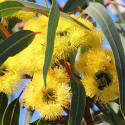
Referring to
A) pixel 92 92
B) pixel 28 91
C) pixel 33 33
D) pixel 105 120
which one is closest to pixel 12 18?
pixel 33 33

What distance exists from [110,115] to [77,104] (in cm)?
40

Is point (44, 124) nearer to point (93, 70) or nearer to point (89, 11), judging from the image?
point (93, 70)

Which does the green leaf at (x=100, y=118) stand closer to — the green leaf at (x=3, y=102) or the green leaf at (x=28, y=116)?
the green leaf at (x=28, y=116)

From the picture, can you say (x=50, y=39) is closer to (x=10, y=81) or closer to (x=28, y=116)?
(x=10, y=81)

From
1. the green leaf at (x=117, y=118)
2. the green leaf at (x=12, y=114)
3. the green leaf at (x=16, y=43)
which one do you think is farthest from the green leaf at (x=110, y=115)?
the green leaf at (x=16, y=43)

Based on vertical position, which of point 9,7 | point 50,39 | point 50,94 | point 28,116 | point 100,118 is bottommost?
point 100,118

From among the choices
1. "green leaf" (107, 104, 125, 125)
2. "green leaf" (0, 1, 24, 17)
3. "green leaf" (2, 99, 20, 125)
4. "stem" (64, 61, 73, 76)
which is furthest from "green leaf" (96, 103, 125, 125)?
"green leaf" (0, 1, 24, 17)

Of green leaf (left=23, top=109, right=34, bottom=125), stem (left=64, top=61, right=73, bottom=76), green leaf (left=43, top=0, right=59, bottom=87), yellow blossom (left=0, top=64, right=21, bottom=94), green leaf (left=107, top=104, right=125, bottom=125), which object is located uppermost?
green leaf (left=43, top=0, right=59, bottom=87)

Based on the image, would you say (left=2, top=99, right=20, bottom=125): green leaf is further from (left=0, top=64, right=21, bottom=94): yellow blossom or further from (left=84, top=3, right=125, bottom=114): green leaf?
(left=84, top=3, right=125, bottom=114): green leaf

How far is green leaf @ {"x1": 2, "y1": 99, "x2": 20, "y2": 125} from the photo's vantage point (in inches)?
54.2

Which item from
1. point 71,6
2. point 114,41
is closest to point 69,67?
point 114,41

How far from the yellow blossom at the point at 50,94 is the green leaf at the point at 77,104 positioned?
3cm

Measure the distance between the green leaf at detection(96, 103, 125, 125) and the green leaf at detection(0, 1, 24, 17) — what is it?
0.59 metres

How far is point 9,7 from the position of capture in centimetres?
120
